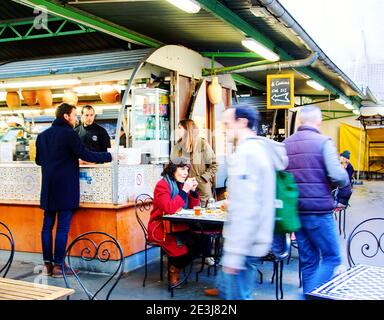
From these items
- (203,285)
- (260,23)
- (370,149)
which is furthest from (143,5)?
(370,149)

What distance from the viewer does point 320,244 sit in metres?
4.61

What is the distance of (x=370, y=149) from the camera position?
24.9 m

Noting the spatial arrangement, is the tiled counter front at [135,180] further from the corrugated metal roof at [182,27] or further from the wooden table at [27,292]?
the wooden table at [27,292]

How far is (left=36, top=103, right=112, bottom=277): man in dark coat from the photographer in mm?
6121

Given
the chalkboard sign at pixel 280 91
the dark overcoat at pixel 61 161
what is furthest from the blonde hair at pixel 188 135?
the chalkboard sign at pixel 280 91

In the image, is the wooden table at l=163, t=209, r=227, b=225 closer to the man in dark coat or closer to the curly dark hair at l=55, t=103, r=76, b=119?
the man in dark coat

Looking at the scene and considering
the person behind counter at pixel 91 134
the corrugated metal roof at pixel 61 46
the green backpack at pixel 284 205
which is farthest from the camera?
the corrugated metal roof at pixel 61 46

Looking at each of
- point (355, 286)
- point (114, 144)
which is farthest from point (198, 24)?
point (355, 286)

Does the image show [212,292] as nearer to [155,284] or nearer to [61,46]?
[155,284]

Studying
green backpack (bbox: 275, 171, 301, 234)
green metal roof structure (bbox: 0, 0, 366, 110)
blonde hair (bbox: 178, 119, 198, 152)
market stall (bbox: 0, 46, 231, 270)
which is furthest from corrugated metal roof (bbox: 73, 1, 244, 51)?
green backpack (bbox: 275, 171, 301, 234)

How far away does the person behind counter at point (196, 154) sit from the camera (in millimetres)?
7297

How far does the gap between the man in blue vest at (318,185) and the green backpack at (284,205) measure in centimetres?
108

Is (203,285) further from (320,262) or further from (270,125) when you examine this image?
(270,125)

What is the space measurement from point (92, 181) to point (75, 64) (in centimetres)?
200
